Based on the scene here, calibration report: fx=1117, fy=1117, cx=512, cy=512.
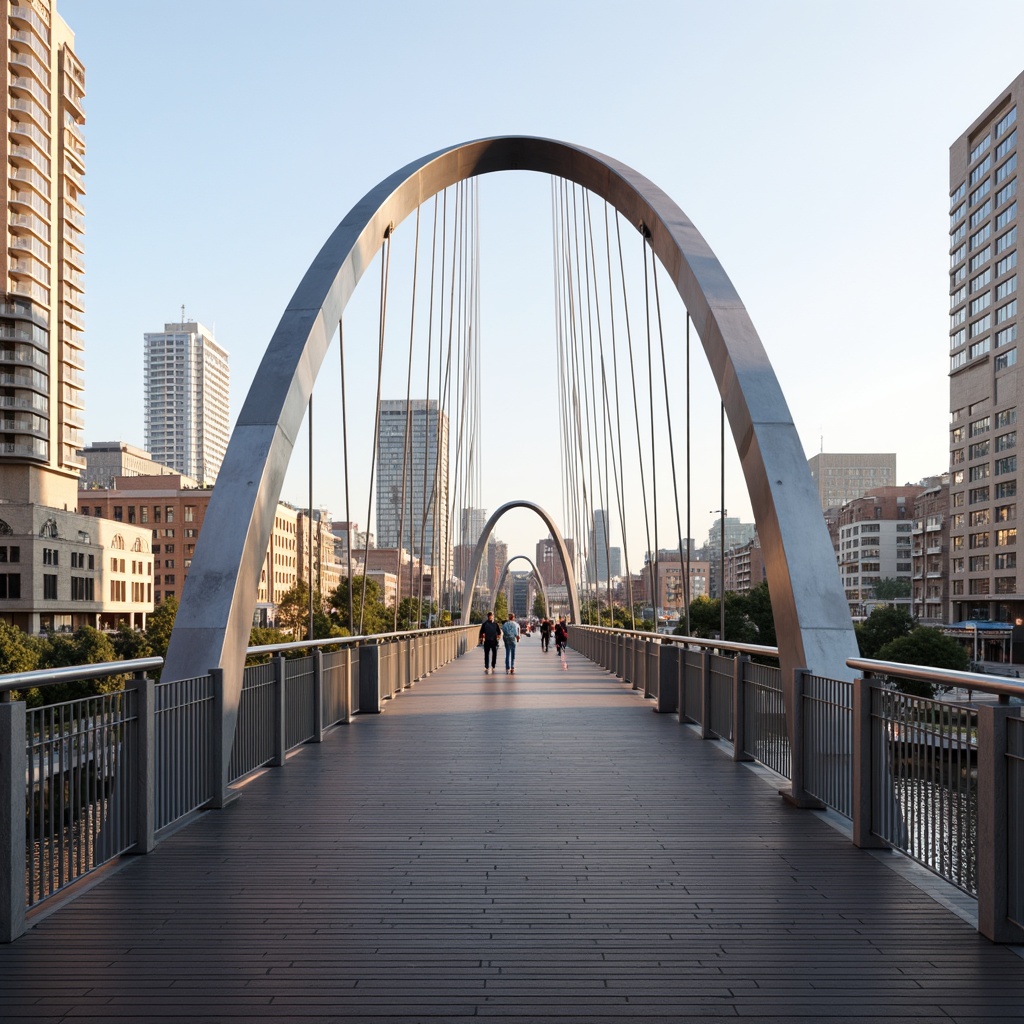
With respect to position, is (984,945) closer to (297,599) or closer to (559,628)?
(559,628)

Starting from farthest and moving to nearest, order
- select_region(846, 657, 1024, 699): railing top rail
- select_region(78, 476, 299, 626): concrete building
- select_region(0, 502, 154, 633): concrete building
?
select_region(78, 476, 299, 626): concrete building < select_region(0, 502, 154, 633): concrete building < select_region(846, 657, 1024, 699): railing top rail

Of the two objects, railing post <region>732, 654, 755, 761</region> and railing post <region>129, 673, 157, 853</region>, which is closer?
railing post <region>129, 673, 157, 853</region>

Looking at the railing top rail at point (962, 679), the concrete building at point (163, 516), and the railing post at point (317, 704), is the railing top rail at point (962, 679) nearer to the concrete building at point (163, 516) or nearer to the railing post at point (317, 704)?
the railing post at point (317, 704)

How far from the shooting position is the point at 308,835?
6.70 m

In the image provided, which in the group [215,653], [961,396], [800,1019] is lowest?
[800,1019]

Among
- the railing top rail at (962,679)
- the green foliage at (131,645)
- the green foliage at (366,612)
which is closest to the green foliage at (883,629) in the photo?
the green foliage at (366,612)

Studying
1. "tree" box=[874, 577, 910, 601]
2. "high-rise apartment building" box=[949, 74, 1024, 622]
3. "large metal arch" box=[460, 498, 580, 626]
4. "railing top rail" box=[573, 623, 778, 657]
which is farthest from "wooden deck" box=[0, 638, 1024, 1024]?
"tree" box=[874, 577, 910, 601]

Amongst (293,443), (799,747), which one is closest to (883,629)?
(293,443)

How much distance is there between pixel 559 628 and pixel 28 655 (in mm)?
22137

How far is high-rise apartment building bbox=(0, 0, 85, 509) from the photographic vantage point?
71.6 metres

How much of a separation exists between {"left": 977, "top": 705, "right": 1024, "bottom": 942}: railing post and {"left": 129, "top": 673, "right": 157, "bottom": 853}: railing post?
424 cm

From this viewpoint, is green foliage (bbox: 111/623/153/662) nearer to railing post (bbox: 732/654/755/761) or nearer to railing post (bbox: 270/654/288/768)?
railing post (bbox: 270/654/288/768)

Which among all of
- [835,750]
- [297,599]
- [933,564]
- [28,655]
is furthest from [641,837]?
[933,564]

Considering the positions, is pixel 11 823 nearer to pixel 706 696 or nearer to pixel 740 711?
pixel 740 711
